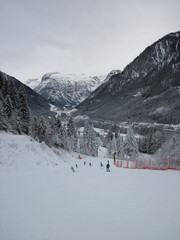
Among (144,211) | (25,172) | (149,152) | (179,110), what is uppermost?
(179,110)

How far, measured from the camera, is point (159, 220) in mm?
6004

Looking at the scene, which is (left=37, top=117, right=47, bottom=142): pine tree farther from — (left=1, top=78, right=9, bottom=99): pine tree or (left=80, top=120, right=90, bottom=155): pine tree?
(left=80, top=120, right=90, bottom=155): pine tree

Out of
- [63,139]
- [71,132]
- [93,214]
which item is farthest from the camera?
[71,132]

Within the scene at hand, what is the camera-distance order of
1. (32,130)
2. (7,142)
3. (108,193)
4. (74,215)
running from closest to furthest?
(74,215) → (108,193) → (7,142) → (32,130)

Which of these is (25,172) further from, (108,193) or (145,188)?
(145,188)

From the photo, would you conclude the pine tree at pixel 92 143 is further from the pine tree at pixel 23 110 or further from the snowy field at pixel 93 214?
the snowy field at pixel 93 214

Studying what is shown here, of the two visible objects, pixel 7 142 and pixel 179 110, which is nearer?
pixel 7 142

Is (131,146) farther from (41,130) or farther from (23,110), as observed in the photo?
(23,110)

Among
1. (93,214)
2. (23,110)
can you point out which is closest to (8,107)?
(23,110)

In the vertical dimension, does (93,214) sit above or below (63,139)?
above

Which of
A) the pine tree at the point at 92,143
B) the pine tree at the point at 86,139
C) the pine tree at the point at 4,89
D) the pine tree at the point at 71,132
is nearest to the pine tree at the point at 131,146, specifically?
the pine tree at the point at 92,143

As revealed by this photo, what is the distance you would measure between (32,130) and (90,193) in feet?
139

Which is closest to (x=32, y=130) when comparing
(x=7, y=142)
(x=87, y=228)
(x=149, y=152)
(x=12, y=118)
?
(x=12, y=118)

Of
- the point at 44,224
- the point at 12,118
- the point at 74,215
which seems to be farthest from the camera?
the point at 12,118
